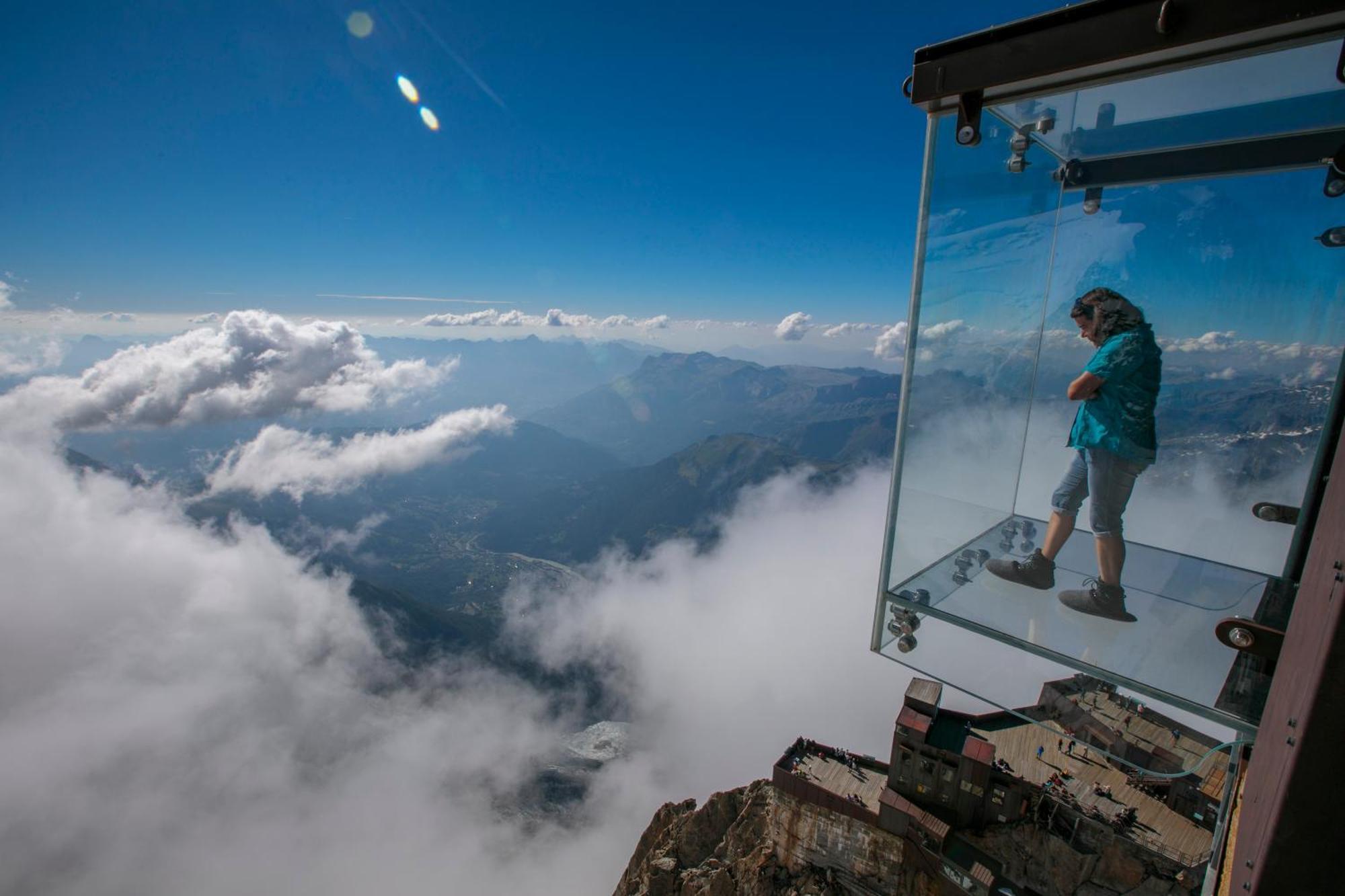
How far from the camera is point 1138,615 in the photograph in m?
4.77

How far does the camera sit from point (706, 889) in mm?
33656

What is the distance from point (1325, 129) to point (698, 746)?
18706 cm

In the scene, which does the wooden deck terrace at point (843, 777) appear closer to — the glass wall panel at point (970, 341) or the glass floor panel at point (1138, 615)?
the glass floor panel at point (1138, 615)

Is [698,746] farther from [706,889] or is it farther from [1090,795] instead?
[1090,795]

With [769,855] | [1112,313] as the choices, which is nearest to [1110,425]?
[1112,313]

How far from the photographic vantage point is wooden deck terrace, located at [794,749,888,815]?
88.6 ft

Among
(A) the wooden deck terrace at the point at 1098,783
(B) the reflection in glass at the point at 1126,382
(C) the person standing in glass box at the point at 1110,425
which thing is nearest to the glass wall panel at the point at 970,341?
(B) the reflection in glass at the point at 1126,382

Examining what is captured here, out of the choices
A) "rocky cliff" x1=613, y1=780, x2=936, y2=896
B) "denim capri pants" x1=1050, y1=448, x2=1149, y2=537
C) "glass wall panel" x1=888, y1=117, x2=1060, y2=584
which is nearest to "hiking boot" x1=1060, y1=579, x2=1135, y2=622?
"denim capri pants" x1=1050, y1=448, x2=1149, y2=537

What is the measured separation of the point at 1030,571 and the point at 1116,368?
80.8 inches

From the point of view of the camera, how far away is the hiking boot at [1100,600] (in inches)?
188

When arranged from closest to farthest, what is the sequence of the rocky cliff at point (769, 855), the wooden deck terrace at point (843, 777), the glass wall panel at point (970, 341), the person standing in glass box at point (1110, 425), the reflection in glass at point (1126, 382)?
the reflection in glass at point (1126, 382)
the glass wall panel at point (970, 341)
the person standing in glass box at point (1110, 425)
the rocky cliff at point (769, 855)
the wooden deck terrace at point (843, 777)

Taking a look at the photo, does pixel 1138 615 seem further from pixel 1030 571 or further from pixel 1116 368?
pixel 1116 368

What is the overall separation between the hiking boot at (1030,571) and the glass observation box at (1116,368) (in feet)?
0.09

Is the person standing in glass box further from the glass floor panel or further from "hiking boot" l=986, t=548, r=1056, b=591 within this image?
the glass floor panel
